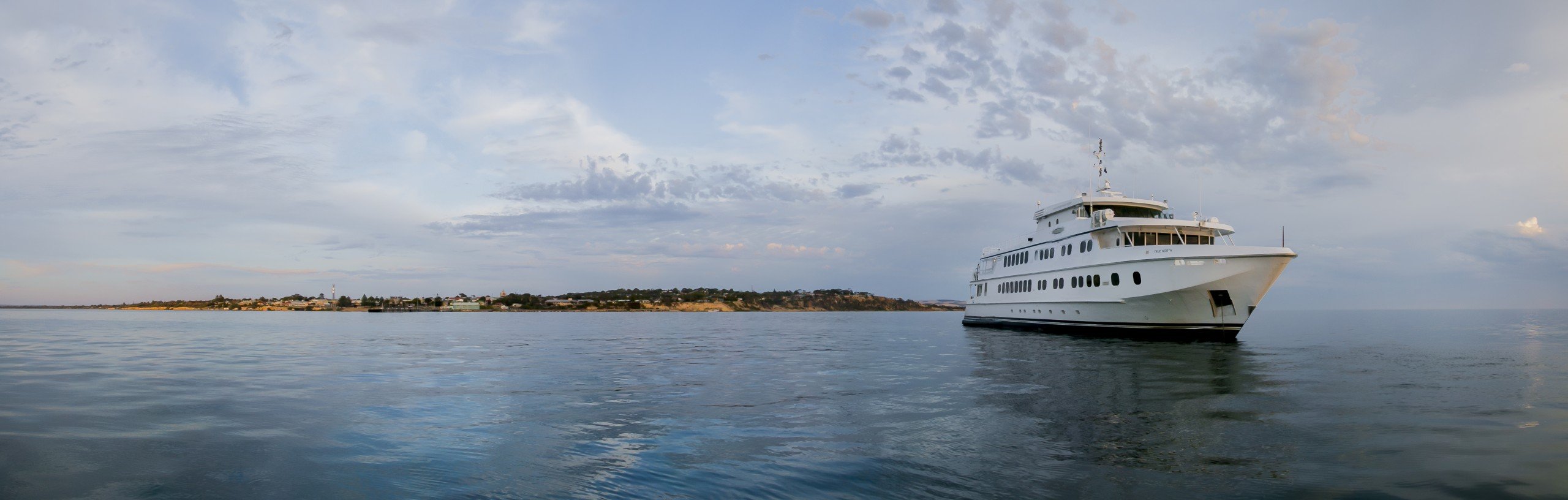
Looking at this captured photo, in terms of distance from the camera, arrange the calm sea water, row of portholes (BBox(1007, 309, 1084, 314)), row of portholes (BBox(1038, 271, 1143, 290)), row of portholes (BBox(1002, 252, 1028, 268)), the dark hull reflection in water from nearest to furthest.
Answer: the calm sea water → the dark hull reflection in water → row of portholes (BBox(1038, 271, 1143, 290)) → row of portholes (BBox(1007, 309, 1084, 314)) → row of portholes (BBox(1002, 252, 1028, 268))

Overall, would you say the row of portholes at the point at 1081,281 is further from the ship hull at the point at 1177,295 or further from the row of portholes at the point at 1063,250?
the row of portholes at the point at 1063,250

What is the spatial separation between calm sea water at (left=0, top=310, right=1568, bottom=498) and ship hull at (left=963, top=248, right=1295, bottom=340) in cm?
565

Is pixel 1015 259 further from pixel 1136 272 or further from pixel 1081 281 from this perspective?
pixel 1136 272

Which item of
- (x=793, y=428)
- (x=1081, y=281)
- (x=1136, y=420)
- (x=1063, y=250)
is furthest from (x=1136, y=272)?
(x=793, y=428)

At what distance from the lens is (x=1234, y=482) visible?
27.8ft

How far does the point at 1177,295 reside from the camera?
108 feet

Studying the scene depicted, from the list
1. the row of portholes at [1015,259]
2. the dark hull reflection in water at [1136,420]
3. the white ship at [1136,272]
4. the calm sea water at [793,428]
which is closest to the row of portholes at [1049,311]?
the white ship at [1136,272]

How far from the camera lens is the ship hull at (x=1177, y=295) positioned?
1230 inches

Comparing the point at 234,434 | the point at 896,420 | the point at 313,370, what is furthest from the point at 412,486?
the point at 313,370

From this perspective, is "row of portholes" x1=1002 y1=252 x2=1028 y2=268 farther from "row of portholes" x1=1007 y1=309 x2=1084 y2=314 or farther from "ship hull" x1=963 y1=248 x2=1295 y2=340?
"ship hull" x1=963 y1=248 x2=1295 y2=340

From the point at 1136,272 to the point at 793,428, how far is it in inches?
1078

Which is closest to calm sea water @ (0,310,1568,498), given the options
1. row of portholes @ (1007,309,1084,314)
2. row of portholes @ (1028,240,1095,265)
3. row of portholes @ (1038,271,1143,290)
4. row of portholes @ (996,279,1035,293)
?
row of portholes @ (1038,271,1143,290)

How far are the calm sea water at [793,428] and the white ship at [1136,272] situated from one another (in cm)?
614

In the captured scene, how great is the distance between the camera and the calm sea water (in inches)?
339
